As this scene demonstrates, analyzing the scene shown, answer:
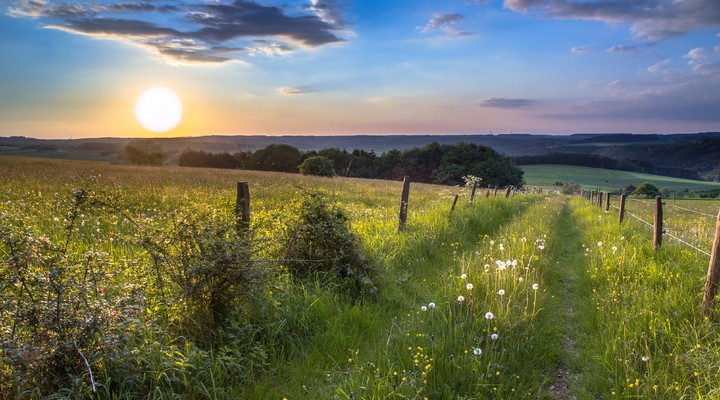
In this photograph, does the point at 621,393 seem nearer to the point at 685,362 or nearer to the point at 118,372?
the point at 685,362

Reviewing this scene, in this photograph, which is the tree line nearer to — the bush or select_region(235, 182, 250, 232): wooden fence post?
the bush

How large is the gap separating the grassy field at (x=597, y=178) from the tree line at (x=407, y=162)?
122ft

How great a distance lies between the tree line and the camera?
78625 millimetres

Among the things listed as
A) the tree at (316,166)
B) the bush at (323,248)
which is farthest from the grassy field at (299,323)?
the tree at (316,166)

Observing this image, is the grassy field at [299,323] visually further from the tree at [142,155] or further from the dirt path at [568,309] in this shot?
the tree at [142,155]

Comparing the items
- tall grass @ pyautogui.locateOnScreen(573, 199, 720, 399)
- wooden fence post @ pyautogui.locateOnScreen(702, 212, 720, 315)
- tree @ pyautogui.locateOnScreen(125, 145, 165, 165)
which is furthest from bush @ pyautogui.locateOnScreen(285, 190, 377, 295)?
tree @ pyautogui.locateOnScreen(125, 145, 165, 165)

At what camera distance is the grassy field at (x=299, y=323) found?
11.0ft

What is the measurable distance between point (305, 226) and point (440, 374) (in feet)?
10.5

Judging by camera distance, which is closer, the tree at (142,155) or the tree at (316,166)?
the tree at (316,166)

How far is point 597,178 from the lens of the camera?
12631cm

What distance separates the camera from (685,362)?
4.15 m

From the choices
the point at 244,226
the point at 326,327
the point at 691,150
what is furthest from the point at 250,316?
the point at 691,150

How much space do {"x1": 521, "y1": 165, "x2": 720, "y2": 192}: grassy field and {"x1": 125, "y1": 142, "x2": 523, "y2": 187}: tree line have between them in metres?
37.0

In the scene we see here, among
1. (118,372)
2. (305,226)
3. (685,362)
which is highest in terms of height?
(305,226)
